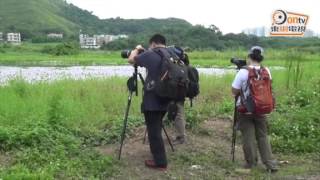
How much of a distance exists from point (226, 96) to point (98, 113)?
517cm

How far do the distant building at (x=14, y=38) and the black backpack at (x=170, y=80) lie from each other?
212 ft

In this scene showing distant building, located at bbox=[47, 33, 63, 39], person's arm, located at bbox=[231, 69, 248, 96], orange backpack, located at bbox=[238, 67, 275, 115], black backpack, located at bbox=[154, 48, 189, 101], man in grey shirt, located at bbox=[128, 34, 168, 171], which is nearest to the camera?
black backpack, located at bbox=[154, 48, 189, 101]

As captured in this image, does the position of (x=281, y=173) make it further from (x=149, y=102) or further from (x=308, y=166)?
(x=149, y=102)

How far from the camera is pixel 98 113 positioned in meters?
10.7

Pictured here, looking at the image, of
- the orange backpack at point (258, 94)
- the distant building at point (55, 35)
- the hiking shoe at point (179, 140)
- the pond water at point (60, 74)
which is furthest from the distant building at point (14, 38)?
the orange backpack at point (258, 94)

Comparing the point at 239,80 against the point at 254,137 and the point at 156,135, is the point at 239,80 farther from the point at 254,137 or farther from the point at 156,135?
the point at 156,135

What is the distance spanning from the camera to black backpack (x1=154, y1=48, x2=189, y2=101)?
6.67 meters

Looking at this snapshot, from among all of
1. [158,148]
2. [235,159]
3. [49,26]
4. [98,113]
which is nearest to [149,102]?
[158,148]

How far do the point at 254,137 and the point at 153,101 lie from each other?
5.40 ft

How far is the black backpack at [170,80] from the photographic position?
6666mm

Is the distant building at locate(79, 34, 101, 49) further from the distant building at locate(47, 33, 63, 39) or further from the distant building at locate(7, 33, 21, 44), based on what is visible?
the distant building at locate(7, 33, 21, 44)

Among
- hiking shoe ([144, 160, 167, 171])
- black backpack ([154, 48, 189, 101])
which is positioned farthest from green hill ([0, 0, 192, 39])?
black backpack ([154, 48, 189, 101])

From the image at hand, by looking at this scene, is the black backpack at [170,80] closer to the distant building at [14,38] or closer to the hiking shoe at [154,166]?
the hiking shoe at [154,166]

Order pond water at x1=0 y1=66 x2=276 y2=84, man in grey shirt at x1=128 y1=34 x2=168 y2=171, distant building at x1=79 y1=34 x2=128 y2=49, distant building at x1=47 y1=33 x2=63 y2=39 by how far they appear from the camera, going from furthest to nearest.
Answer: distant building at x1=47 y1=33 x2=63 y2=39 → distant building at x1=79 y1=34 x2=128 y2=49 → pond water at x1=0 y1=66 x2=276 y2=84 → man in grey shirt at x1=128 y1=34 x2=168 y2=171
